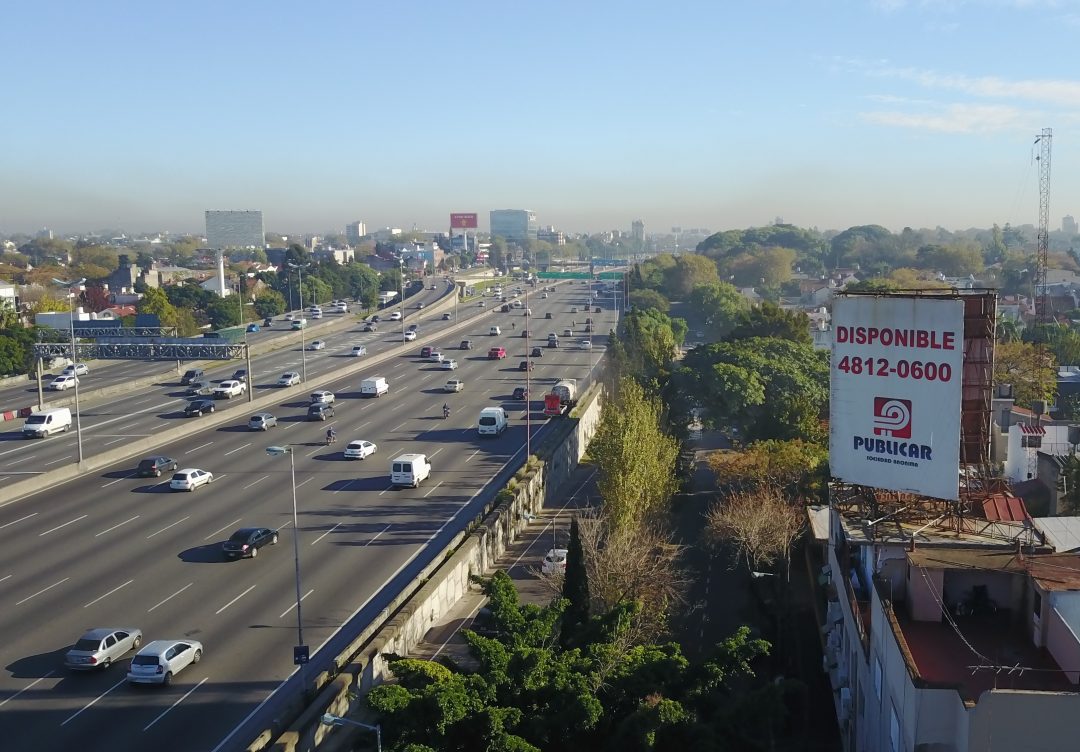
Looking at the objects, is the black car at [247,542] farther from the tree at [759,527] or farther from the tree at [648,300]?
the tree at [648,300]

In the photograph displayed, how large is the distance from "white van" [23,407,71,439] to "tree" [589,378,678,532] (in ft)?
97.0

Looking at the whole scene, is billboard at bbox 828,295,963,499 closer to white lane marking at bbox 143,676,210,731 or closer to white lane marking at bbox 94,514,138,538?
white lane marking at bbox 143,676,210,731

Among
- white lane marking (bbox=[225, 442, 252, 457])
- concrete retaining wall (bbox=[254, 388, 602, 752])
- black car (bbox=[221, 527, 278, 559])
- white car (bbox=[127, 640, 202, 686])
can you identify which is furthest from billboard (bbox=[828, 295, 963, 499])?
white lane marking (bbox=[225, 442, 252, 457])

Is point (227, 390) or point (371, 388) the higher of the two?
point (227, 390)

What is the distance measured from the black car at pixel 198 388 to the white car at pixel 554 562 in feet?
116

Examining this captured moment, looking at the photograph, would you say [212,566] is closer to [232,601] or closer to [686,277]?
[232,601]

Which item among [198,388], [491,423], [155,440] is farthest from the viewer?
[198,388]

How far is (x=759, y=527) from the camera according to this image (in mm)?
28516

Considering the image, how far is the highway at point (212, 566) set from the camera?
762 inches

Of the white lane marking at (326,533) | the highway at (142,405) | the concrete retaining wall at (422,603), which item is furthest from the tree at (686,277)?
the white lane marking at (326,533)

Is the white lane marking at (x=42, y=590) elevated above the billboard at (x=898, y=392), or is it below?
below

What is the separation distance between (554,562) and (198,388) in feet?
134

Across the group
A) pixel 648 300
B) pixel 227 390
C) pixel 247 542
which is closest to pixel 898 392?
pixel 247 542

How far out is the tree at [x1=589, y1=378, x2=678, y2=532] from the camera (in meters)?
29.5
